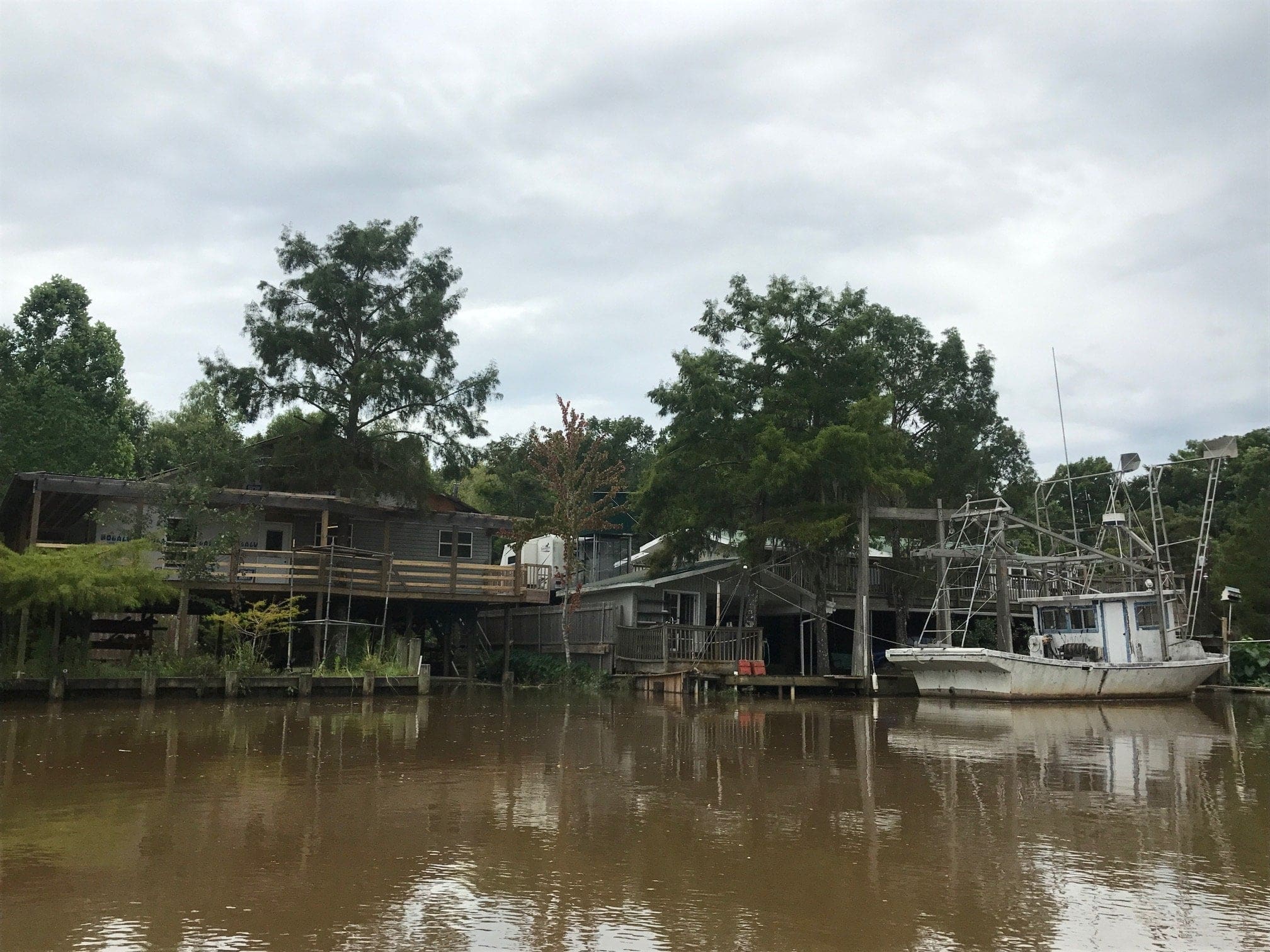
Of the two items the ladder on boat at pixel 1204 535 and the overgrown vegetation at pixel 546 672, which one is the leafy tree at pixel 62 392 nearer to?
the overgrown vegetation at pixel 546 672

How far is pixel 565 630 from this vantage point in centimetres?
3048

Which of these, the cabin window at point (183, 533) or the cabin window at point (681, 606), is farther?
the cabin window at point (681, 606)

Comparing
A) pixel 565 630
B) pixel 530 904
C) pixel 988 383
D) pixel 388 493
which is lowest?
pixel 530 904

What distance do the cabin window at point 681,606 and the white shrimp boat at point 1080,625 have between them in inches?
256

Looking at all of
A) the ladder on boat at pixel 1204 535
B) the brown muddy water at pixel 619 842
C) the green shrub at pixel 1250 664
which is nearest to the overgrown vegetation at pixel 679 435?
the green shrub at pixel 1250 664

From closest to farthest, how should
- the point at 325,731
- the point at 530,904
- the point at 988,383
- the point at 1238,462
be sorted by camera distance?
the point at 530,904, the point at 325,731, the point at 988,383, the point at 1238,462

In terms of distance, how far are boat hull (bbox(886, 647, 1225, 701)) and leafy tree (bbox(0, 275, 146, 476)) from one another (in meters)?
31.4

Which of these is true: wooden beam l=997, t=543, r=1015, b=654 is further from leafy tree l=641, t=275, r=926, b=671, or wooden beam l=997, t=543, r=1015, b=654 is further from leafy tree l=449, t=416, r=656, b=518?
leafy tree l=449, t=416, r=656, b=518

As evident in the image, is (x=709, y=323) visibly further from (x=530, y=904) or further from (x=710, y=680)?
(x=530, y=904)

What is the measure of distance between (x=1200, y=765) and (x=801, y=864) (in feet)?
28.7

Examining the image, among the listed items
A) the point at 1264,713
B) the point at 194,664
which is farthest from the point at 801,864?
the point at 1264,713

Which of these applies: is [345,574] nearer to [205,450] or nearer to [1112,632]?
[205,450]

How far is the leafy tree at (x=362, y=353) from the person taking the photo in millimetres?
32281

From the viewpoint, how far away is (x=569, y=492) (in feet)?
101
